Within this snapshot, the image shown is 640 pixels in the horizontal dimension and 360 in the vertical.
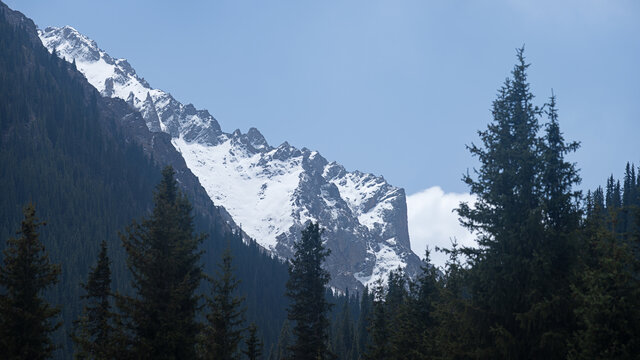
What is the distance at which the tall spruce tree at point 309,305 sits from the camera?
103 feet

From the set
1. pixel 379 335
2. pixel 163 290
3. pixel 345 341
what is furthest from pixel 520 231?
pixel 345 341

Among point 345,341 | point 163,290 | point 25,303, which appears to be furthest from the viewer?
point 345,341

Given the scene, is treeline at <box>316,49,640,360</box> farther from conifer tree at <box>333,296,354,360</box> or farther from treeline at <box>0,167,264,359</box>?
conifer tree at <box>333,296,354,360</box>

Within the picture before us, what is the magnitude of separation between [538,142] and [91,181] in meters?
189

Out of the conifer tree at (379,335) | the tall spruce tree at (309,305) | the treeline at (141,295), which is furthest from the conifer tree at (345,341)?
the treeline at (141,295)

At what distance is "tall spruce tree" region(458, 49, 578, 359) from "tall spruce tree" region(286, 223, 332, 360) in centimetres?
1529

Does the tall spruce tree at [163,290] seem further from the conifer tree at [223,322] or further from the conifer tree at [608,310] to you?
the conifer tree at [608,310]

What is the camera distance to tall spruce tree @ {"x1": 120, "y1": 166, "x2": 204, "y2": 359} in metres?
19.1

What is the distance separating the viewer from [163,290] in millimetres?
19984

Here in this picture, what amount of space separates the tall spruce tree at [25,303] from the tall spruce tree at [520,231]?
15.8m

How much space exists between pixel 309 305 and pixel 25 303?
50.2 ft

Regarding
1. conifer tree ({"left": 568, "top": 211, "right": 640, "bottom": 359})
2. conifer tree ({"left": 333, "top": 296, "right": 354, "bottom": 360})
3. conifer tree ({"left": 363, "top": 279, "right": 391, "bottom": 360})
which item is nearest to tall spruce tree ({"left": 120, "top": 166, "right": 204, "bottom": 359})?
conifer tree ({"left": 568, "top": 211, "right": 640, "bottom": 359})

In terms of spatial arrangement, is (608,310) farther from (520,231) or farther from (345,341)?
(345,341)

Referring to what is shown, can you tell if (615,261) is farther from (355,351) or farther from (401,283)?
(355,351)
